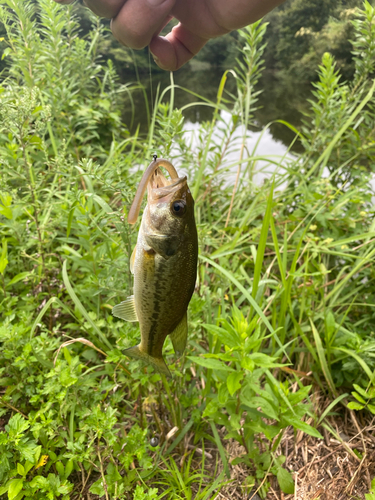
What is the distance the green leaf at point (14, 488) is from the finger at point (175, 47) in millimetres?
2016

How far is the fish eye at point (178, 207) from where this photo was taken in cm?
121

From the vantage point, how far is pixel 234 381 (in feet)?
5.17

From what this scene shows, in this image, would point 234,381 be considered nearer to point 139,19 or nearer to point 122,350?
point 122,350

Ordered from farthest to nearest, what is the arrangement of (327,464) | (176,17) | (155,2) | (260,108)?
(260,108) → (327,464) → (176,17) → (155,2)

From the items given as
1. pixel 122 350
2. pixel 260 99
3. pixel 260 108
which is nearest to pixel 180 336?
pixel 122 350

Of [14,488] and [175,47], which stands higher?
[175,47]

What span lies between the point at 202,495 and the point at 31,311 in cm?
156

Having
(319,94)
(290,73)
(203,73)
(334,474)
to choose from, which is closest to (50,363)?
(334,474)

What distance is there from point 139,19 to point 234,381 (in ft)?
5.28

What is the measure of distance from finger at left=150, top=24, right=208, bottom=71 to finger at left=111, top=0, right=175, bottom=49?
0.72 ft

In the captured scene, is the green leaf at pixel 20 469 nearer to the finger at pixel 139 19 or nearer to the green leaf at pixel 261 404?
the green leaf at pixel 261 404

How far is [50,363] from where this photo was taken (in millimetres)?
1822

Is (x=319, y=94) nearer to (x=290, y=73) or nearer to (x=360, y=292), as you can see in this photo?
(x=360, y=292)

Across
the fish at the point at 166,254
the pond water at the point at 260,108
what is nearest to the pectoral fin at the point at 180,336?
the fish at the point at 166,254
